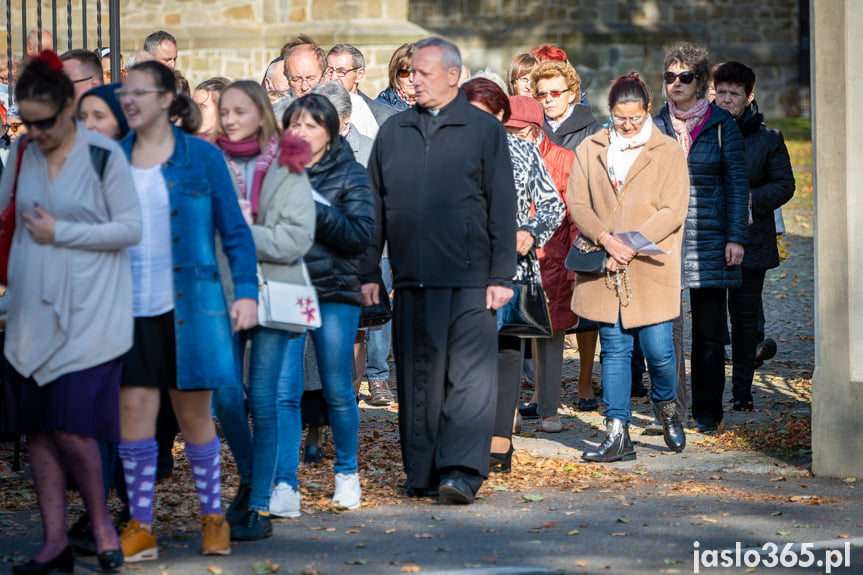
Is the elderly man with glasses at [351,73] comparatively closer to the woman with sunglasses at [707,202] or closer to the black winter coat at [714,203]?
the woman with sunglasses at [707,202]

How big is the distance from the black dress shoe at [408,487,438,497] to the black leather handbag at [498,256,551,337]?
98 cm

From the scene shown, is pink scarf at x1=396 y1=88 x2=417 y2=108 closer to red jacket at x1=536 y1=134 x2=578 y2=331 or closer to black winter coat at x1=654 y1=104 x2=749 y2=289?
red jacket at x1=536 y1=134 x2=578 y2=331

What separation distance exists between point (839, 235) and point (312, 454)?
9.97 ft

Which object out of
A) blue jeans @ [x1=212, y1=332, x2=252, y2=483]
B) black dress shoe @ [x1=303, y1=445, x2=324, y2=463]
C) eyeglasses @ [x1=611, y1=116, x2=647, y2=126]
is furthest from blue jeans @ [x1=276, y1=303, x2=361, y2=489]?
eyeglasses @ [x1=611, y1=116, x2=647, y2=126]

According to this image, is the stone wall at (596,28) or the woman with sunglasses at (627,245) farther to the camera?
the stone wall at (596,28)

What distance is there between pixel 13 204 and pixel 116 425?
3.04 ft

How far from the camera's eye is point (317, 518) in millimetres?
6242

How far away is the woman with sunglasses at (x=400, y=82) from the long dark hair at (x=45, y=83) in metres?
4.81

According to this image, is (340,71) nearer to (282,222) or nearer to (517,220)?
(517,220)

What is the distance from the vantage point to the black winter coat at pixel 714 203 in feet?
28.0

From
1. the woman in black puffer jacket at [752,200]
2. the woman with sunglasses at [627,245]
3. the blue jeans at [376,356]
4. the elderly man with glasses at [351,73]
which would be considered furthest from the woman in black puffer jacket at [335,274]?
the woman in black puffer jacket at [752,200]

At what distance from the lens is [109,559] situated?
5.12 m

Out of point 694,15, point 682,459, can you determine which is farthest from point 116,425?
point 694,15

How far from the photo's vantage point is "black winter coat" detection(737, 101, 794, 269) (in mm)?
9391
